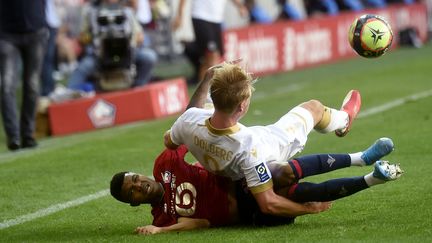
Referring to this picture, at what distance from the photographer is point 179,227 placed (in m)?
7.61

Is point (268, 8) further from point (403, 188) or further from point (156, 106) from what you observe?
point (403, 188)

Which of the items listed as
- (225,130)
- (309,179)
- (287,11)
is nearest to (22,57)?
(309,179)

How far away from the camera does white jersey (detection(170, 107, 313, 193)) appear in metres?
7.34

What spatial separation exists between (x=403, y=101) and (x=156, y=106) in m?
3.20

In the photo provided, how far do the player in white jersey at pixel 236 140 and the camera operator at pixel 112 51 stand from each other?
25.2 ft

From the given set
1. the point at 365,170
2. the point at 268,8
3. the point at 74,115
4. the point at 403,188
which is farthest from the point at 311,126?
the point at 268,8

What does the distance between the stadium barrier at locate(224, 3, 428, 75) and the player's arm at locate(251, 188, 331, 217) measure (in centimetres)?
1218

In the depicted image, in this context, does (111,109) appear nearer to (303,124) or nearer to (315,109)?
(315,109)

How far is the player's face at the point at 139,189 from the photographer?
7578 millimetres

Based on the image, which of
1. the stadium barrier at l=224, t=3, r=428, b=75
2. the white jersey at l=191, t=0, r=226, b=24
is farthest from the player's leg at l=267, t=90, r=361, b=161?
the stadium barrier at l=224, t=3, r=428, b=75

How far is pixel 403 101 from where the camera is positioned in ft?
48.8

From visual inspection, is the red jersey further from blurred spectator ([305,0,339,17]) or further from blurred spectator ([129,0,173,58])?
blurred spectator ([305,0,339,17])

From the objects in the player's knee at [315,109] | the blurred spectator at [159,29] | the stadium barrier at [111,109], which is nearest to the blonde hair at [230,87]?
the player's knee at [315,109]

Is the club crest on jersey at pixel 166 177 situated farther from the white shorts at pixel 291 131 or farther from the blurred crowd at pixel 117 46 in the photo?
the blurred crowd at pixel 117 46
